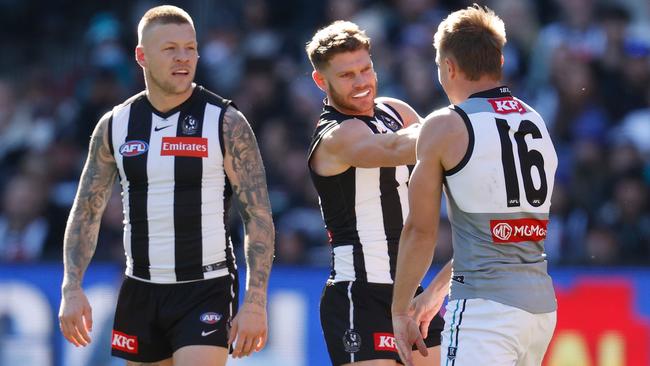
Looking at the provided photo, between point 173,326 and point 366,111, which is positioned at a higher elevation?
point 366,111

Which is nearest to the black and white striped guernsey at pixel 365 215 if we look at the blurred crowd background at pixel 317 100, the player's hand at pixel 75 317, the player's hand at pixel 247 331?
the player's hand at pixel 247 331

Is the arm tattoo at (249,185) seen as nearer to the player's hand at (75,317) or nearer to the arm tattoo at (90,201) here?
the arm tattoo at (90,201)

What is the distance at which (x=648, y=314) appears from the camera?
919 centimetres

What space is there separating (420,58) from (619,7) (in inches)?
83.2

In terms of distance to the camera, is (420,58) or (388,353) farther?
(420,58)

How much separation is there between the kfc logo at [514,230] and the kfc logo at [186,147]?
1972 millimetres

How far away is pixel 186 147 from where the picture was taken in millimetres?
6523

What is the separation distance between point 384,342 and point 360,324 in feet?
0.51

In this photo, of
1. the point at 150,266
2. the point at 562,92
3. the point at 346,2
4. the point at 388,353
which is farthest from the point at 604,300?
the point at 346,2

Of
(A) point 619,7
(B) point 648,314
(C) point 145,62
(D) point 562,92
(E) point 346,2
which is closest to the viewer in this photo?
(C) point 145,62

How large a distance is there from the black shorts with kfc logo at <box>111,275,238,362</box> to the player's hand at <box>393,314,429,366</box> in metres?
1.34

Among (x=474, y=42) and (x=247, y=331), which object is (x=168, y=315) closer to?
(x=247, y=331)

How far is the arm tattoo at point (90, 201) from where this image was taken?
6.75 meters

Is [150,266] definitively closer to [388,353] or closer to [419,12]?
[388,353]
